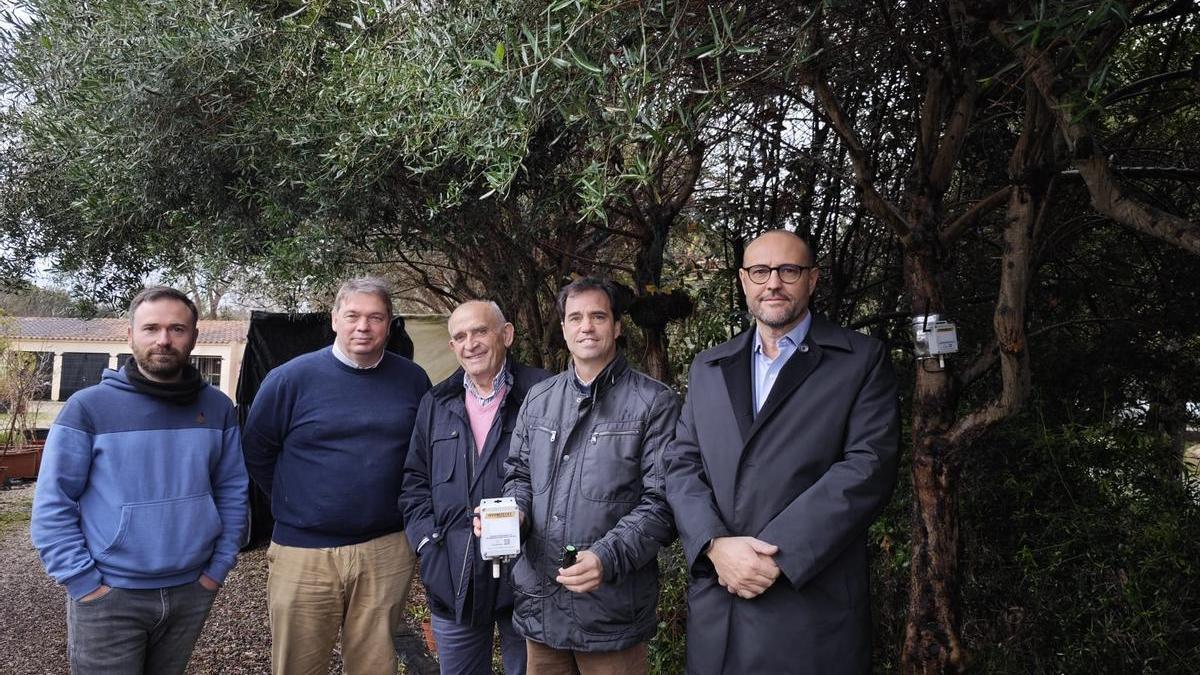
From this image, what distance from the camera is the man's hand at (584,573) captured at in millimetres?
2338

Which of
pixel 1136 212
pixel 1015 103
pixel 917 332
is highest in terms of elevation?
pixel 1015 103

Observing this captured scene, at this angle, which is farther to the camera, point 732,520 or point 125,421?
point 125,421

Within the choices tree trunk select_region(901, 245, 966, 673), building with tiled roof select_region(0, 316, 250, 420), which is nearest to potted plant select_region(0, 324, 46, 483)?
building with tiled roof select_region(0, 316, 250, 420)

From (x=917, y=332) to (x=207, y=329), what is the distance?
92.7ft

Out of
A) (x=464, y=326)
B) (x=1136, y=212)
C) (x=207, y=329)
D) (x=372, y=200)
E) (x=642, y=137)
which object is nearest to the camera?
(x=1136, y=212)

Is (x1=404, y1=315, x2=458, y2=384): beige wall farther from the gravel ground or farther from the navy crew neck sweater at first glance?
the navy crew neck sweater

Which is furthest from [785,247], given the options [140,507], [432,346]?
[432,346]

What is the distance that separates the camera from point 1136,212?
2229mm

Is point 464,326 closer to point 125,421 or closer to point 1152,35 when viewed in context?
point 125,421

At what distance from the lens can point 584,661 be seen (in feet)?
8.24

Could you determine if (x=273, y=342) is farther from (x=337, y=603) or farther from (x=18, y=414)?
(x=18, y=414)

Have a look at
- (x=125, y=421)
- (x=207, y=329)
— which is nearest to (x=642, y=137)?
(x=125, y=421)

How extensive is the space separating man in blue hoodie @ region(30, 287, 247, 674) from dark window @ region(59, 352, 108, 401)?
26721 millimetres

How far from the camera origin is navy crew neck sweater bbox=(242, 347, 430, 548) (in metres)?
3.07
